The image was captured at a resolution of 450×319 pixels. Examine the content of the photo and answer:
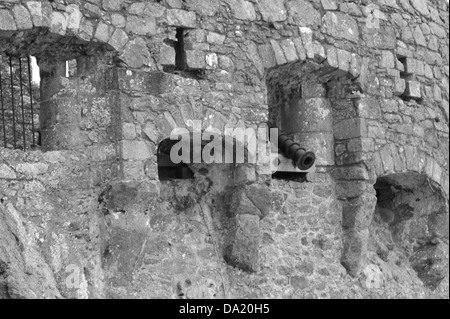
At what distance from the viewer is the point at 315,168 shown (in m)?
9.67

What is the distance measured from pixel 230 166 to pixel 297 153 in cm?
65

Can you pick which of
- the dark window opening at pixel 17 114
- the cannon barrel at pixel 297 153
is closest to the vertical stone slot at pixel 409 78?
the cannon barrel at pixel 297 153

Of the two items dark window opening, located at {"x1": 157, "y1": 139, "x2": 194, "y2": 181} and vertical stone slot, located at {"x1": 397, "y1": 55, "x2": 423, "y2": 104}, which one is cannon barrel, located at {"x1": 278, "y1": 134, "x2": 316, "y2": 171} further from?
vertical stone slot, located at {"x1": 397, "y1": 55, "x2": 423, "y2": 104}

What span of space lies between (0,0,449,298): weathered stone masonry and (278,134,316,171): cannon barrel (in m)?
0.24

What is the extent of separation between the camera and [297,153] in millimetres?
9203

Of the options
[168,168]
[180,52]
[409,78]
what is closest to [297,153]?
[168,168]

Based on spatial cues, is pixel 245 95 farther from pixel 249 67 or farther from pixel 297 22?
pixel 297 22

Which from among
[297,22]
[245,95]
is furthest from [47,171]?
[297,22]

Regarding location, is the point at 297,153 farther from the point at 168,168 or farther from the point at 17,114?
the point at 17,114

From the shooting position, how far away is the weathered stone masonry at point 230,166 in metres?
7.82

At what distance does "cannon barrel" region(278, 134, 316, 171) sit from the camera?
920 centimetres

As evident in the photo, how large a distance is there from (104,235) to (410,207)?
387 cm

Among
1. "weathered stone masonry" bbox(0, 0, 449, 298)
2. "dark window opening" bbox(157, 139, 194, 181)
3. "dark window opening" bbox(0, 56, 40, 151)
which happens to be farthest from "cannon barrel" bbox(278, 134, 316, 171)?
"dark window opening" bbox(0, 56, 40, 151)

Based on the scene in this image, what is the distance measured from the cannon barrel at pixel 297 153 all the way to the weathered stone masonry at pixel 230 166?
239 mm
